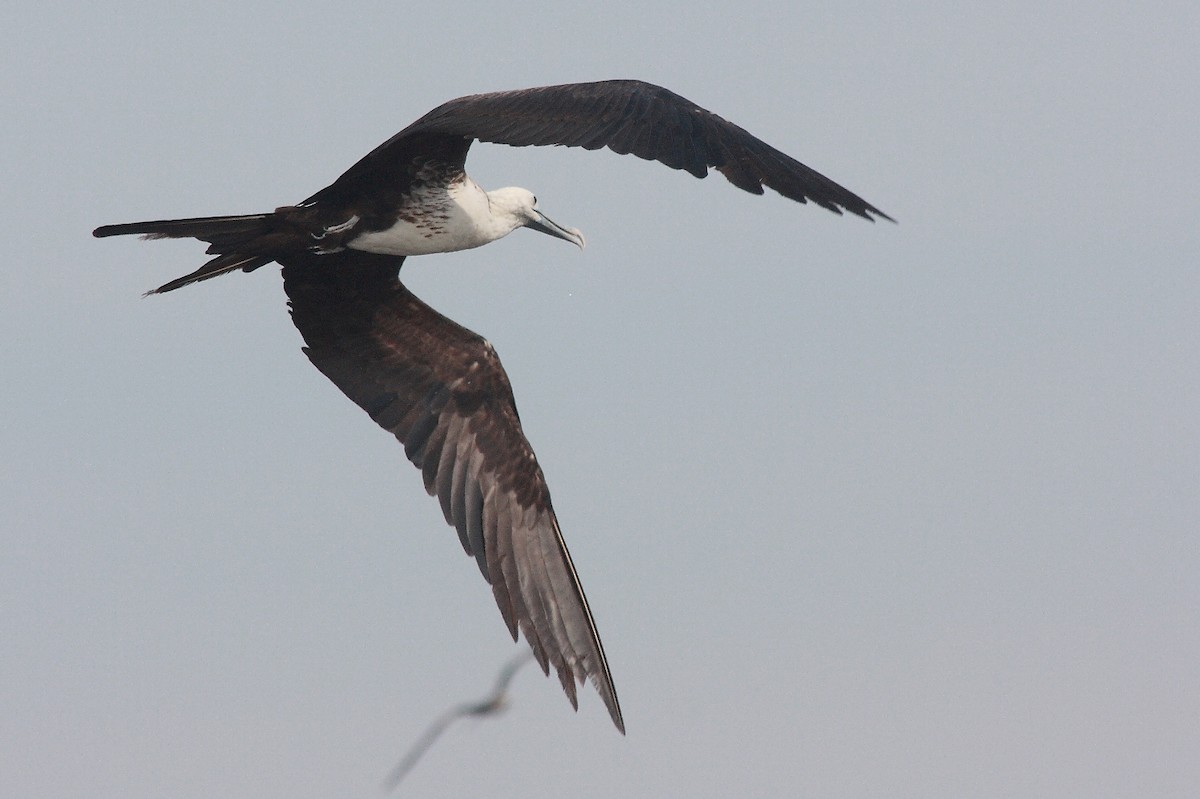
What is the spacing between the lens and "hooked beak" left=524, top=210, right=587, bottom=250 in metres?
13.0

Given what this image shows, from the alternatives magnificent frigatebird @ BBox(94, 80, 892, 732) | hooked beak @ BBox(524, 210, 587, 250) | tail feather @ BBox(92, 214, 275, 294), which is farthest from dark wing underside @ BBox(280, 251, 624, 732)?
hooked beak @ BBox(524, 210, 587, 250)

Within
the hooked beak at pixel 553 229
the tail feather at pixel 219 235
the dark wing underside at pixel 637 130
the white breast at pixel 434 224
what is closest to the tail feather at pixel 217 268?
the tail feather at pixel 219 235

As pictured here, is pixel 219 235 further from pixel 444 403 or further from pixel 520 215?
pixel 520 215

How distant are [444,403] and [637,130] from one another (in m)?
3.36

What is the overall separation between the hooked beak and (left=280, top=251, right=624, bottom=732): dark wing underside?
3.51 ft

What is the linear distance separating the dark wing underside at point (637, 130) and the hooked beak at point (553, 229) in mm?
2531

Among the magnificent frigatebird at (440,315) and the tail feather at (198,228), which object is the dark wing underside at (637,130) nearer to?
the magnificent frigatebird at (440,315)

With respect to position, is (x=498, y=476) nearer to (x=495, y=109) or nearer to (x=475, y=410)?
(x=475, y=410)

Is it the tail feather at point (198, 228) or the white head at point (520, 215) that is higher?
the white head at point (520, 215)

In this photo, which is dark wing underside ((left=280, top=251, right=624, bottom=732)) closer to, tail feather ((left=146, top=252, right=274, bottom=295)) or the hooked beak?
tail feather ((left=146, top=252, right=274, bottom=295))

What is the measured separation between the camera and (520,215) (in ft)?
41.8

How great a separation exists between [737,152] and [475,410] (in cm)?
352

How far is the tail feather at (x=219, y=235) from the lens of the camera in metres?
10.6

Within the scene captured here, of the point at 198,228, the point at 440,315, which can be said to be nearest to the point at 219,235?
the point at 198,228
